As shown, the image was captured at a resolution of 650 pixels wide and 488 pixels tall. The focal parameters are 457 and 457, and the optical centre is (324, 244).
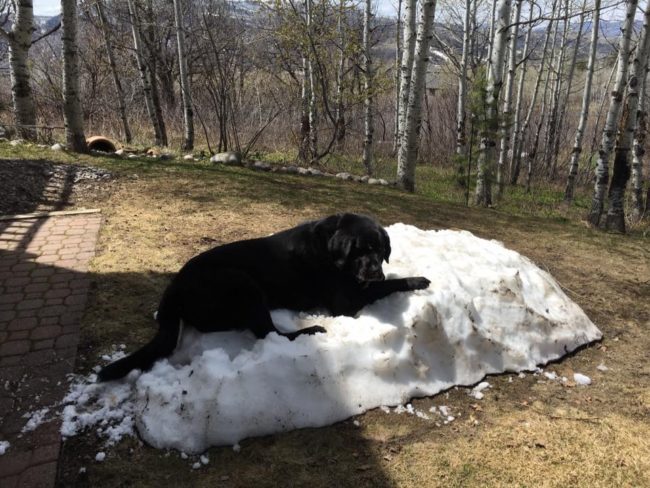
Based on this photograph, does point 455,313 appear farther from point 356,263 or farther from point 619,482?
point 619,482

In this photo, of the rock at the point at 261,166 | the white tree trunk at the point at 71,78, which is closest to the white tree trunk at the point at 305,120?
the rock at the point at 261,166

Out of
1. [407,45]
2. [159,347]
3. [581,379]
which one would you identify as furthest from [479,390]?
[407,45]

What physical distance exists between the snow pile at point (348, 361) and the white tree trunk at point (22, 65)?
9.93m

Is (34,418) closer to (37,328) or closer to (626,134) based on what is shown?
(37,328)

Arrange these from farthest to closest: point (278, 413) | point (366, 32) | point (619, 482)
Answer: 1. point (366, 32)
2. point (278, 413)
3. point (619, 482)

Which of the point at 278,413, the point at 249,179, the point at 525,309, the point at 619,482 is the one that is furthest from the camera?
the point at 249,179

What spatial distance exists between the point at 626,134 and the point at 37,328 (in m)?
9.73

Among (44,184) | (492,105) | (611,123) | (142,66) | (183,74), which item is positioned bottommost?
(44,184)

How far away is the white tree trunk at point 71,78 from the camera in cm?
896

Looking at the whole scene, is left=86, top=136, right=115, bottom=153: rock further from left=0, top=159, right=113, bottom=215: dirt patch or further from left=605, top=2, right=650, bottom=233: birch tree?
left=605, top=2, right=650, bottom=233: birch tree

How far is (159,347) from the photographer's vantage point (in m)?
2.86

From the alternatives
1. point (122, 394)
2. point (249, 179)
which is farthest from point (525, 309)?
point (249, 179)

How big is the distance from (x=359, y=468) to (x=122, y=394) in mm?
1459

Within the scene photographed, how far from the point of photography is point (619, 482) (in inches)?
92.4
